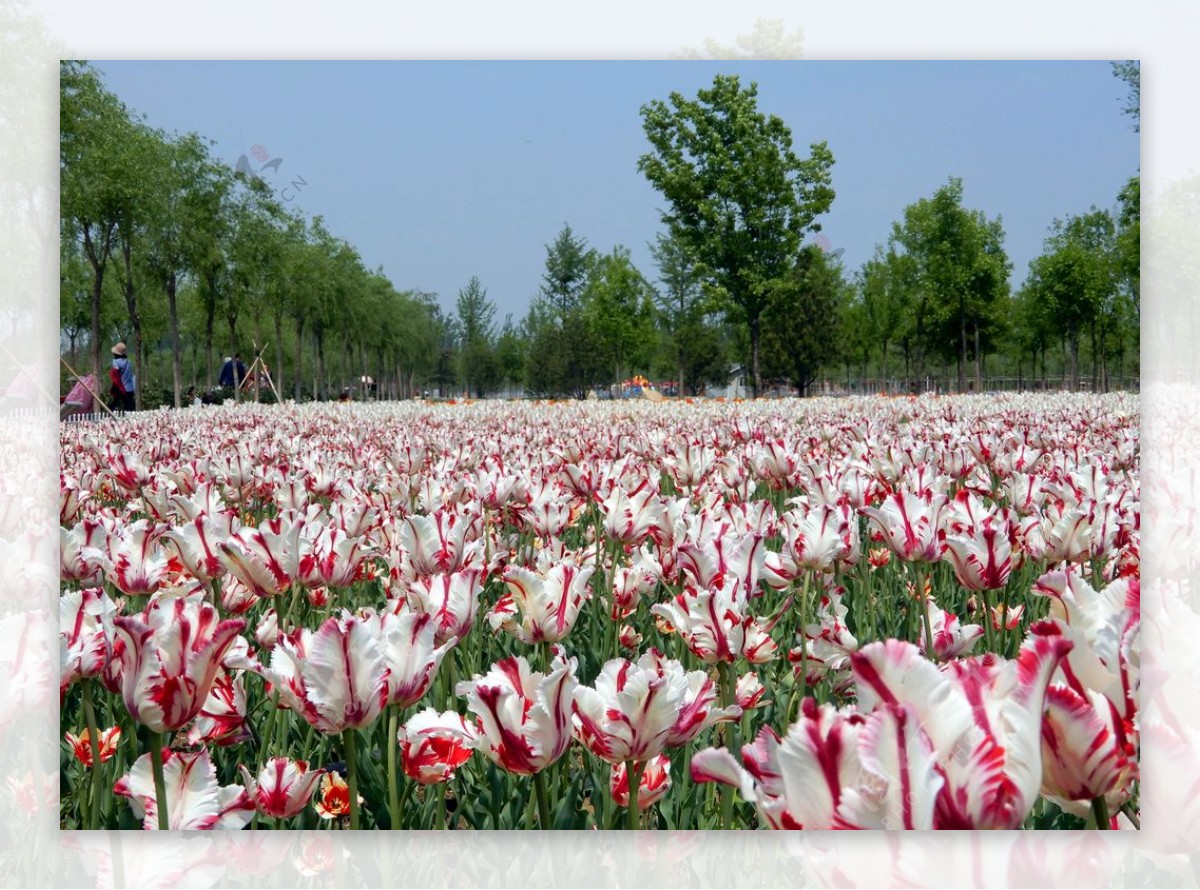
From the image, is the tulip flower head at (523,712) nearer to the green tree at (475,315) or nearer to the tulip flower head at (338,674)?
the tulip flower head at (338,674)

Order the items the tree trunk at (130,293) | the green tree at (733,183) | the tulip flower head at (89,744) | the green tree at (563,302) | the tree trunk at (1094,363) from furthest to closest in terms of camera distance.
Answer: the green tree at (563,302) → the tree trunk at (130,293) → the tree trunk at (1094,363) → the green tree at (733,183) → the tulip flower head at (89,744)

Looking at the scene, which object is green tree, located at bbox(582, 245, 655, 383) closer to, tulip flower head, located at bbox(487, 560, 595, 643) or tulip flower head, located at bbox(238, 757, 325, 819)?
tulip flower head, located at bbox(487, 560, 595, 643)

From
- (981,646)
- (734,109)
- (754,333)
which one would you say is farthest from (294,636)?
(754,333)

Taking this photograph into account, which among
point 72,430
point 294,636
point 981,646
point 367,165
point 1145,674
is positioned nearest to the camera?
point 1145,674

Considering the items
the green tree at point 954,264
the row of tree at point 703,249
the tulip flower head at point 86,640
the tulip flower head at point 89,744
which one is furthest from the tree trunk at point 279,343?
the tulip flower head at point 86,640

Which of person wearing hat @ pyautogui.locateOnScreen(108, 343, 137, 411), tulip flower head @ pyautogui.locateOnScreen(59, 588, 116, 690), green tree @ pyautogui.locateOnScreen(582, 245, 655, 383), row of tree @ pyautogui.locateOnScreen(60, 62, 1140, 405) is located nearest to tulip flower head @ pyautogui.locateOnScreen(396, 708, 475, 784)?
tulip flower head @ pyautogui.locateOnScreen(59, 588, 116, 690)

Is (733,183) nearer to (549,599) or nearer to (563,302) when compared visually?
(549,599)

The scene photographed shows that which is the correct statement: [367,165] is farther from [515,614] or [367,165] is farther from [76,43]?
[515,614]
